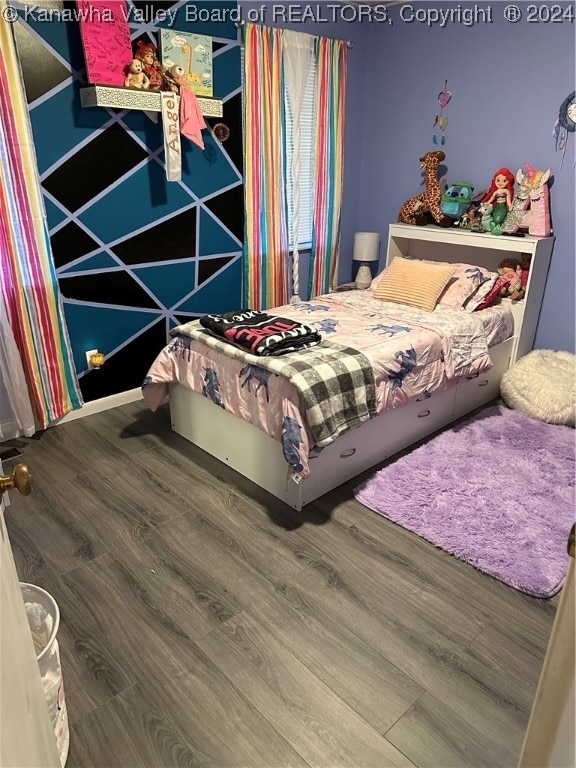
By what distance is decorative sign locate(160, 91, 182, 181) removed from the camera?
3107 millimetres

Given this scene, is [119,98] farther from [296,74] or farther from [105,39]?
[296,74]

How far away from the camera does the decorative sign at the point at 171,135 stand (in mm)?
3107

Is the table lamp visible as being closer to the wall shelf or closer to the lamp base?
the lamp base

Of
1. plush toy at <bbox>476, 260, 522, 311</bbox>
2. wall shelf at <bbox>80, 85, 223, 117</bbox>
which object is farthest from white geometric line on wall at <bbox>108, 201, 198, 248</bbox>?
plush toy at <bbox>476, 260, 522, 311</bbox>

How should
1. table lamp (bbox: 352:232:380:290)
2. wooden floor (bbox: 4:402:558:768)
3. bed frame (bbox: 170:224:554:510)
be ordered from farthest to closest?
table lamp (bbox: 352:232:380:290) < bed frame (bbox: 170:224:554:510) < wooden floor (bbox: 4:402:558:768)

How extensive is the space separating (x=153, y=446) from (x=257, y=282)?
1.54 meters

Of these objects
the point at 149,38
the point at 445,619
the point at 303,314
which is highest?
the point at 149,38

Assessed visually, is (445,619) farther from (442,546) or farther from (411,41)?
(411,41)

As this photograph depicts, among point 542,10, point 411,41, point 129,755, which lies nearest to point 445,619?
point 129,755

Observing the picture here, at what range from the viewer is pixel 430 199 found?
3.97 metres

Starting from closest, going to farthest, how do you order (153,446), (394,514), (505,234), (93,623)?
(93,623) → (394,514) → (153,446) → (505,234)

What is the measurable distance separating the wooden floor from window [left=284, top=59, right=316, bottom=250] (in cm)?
221

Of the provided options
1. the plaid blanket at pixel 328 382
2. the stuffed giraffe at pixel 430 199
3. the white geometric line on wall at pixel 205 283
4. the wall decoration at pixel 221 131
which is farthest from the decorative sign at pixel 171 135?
the stuffed giraffe at pixel 430 199

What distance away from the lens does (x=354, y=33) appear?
4074 millimetres
